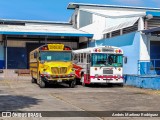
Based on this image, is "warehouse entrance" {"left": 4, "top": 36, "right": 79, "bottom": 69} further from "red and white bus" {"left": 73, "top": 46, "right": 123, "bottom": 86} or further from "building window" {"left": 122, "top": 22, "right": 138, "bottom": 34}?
"red and white bus" {"left": 73, "top": 46, "right": 123, "bottom": 86}

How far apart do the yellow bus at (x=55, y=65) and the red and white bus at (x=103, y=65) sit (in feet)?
4.54

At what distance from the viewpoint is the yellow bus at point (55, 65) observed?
949 inches

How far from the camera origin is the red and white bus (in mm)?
25219

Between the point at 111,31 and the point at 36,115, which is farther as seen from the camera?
the point at 111,31

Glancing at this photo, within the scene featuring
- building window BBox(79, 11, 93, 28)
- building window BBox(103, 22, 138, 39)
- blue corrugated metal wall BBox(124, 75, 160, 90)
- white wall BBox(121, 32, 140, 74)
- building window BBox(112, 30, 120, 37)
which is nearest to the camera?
blue corrugated metal wall BBox(124, 75, 160, 90)

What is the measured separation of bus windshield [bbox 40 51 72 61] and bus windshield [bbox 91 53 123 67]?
5.71ft

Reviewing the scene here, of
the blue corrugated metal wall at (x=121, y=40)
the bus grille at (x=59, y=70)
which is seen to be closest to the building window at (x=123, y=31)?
the blue corrugated metal wall at (x=121, y=40)

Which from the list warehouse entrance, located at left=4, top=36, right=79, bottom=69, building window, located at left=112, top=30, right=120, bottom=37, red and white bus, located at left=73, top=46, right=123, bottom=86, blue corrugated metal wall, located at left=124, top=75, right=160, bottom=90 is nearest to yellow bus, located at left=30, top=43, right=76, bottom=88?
red and white bus, located at left=73, top=46, right=123, bottom=86

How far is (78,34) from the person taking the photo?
43.4 m

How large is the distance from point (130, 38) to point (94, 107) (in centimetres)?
1598

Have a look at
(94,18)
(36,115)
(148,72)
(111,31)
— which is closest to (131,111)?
(36,115)

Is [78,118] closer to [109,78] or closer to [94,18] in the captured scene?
[109,78]

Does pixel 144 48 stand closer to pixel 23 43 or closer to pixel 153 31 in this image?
pixel 153 31

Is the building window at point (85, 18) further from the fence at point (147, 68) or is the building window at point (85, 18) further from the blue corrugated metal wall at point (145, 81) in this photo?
the blue corrugated metal wall at point (145, 81)
